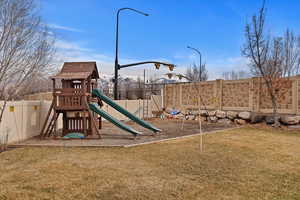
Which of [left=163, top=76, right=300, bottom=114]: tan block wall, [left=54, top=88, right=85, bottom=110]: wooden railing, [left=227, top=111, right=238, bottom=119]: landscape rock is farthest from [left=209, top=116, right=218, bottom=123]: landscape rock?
[left=54, top=88, right=85, bottom=110]: wooden railing

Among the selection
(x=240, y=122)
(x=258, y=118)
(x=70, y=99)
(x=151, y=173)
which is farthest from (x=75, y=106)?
(x=258, y=118)

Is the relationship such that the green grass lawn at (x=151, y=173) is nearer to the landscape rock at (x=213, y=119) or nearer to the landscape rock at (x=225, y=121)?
the landscape rock at (x=225, y=121)

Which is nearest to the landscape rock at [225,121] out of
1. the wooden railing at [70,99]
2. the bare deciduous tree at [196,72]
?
the wooden railing at [70,99]

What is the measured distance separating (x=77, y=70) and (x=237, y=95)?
9.62 metres

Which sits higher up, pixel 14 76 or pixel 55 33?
pixel 55 33

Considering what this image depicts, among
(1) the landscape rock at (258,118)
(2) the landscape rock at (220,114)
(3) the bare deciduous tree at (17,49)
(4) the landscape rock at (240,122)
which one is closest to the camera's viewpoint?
(3) the bare deciduous tree at (17,49)

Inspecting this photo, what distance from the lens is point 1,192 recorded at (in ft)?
11.2

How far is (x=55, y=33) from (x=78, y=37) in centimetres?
A: 373

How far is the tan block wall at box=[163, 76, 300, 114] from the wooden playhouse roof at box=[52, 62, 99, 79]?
15.8ft

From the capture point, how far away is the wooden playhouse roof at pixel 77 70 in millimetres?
8680

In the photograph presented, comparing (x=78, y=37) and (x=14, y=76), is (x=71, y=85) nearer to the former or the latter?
(x=14, y=76)

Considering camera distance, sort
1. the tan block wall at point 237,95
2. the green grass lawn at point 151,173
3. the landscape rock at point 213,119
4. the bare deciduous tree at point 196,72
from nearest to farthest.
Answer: the green grass lawn at point 151,173 < the tan block wall at point 237,95 < the landscape rock at point 213,119 < the bare deciduous tree at point 196,72

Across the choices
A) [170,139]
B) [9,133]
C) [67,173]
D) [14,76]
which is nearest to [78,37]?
[14,76]

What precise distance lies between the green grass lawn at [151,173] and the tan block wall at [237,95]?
5205 mm
